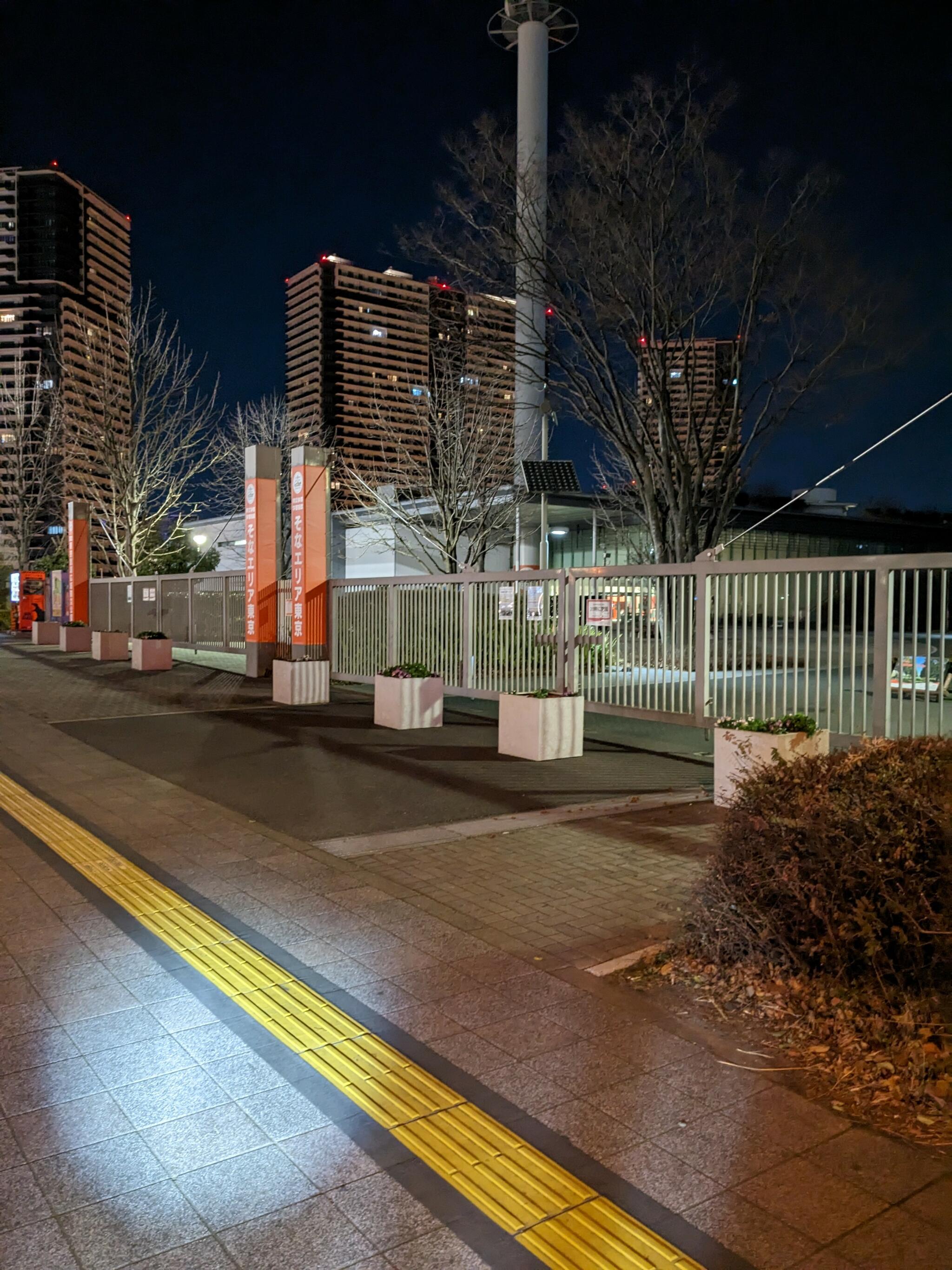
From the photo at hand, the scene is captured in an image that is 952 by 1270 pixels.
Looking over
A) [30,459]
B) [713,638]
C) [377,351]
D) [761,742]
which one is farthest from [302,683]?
[30,459]

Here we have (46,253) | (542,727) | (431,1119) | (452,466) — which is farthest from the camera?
(46,253)

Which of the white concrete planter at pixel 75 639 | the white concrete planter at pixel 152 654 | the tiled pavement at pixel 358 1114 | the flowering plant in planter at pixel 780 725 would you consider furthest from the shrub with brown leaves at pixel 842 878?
the white concrete planter at pixel 75 639

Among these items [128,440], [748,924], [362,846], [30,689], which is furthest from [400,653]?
[128,440]

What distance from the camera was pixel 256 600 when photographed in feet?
61.1

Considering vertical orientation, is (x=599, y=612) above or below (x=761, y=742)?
above

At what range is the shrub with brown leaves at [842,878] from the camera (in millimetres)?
3869

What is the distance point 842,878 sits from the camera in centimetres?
394

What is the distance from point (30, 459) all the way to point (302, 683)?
40.0m

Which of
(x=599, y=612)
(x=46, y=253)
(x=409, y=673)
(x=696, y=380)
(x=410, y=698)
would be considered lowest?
(x=410, y=698)

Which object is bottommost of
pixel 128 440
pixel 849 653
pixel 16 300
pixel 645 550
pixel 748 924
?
pixel 748 924

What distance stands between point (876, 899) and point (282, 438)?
36017mm

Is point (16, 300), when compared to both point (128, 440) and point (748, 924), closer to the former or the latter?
point (128, 440)

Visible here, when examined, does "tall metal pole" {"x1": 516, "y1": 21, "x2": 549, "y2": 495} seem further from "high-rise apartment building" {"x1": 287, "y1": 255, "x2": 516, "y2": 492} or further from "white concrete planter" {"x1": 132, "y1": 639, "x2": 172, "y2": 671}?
"white concrete planter" {"x1": 132, "y1": 639, "x2": 172, "y2": 671}

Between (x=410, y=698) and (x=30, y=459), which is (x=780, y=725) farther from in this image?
(x=30, y=459)
